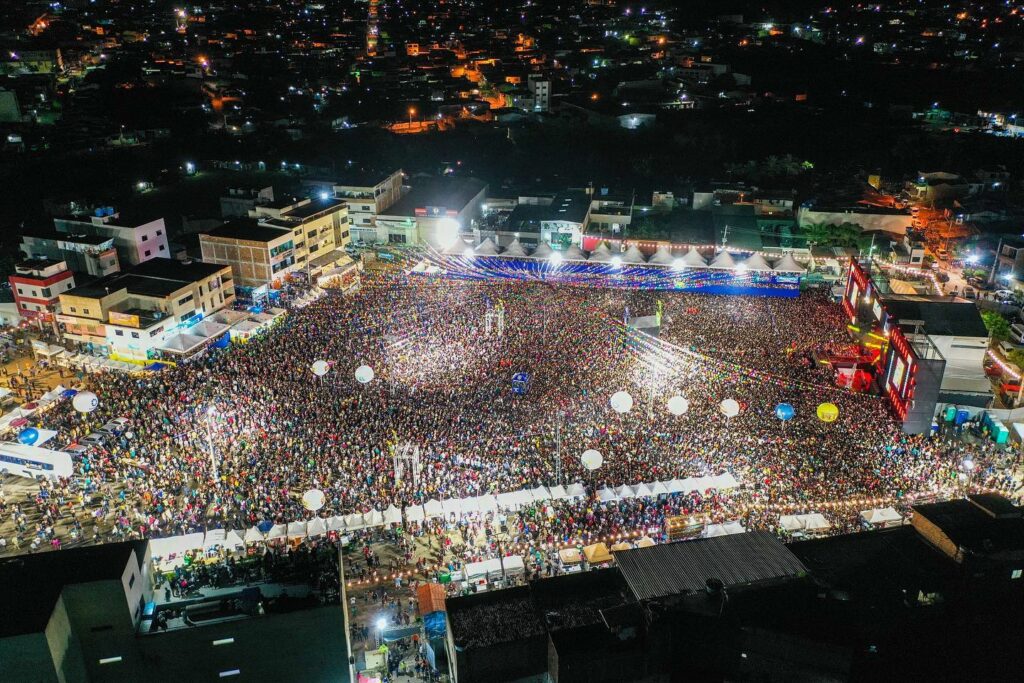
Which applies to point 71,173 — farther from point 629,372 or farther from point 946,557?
point 946,557

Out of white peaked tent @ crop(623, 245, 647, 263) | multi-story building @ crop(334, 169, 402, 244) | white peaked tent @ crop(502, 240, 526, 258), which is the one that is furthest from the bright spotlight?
white peaked tent @ crop(623, 245, 647, 263)

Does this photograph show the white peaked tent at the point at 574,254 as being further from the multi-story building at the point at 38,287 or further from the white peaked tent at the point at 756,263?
the multi-story building at the point at 38,287

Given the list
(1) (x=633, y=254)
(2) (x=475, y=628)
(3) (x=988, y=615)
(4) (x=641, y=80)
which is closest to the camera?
(2) (x=475, y=628)

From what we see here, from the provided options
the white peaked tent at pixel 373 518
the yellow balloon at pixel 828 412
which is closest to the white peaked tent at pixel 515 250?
the yellow balloon at pixel 828 412

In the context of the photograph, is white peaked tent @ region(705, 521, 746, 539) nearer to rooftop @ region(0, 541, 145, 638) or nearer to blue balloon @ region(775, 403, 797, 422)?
blue balloon @ region(775, 403, 797, 422)

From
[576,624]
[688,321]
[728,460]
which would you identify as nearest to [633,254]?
[688,321]

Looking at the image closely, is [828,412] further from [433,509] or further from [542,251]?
[542,251]
